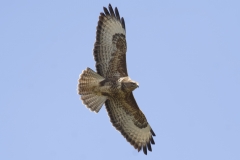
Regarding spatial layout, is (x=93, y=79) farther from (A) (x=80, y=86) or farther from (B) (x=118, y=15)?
(B) (x=118, y=15)

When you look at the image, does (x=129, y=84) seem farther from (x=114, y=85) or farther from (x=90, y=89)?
(x=90, y=89)

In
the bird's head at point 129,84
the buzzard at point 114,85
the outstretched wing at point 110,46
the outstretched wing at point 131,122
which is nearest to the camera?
the bird's head at point 129,84

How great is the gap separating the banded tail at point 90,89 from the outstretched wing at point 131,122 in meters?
0.49

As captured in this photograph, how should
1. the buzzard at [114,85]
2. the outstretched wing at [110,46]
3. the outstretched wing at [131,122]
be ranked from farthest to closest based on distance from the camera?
the outstretched wing at [131,122] → the outstretched wing at [110,46] → the buzzard at [114,85]

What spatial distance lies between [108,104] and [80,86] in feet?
2.95

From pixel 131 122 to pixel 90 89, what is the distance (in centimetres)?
137

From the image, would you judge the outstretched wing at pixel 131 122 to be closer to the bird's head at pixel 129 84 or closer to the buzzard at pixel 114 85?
the buzzard at pixel 114 85

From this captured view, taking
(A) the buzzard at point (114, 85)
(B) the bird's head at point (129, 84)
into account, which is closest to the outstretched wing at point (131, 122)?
(A) the buzzard at point (114, 85)

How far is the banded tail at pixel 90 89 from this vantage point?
42.7 ft

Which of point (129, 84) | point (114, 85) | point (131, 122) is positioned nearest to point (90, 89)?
point (114, 85)

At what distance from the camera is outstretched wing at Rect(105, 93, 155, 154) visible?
1360cm

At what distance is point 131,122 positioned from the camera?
1381 centimetres

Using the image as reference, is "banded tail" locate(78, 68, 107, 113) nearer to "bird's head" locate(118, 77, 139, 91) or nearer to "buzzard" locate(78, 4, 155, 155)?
"buzzard" locate(78, 4, 155, 155)

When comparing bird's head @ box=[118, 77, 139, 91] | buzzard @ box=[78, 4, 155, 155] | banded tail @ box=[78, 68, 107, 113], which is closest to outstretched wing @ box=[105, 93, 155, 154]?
buzzard @ box=[78, 4, 155, 155]
